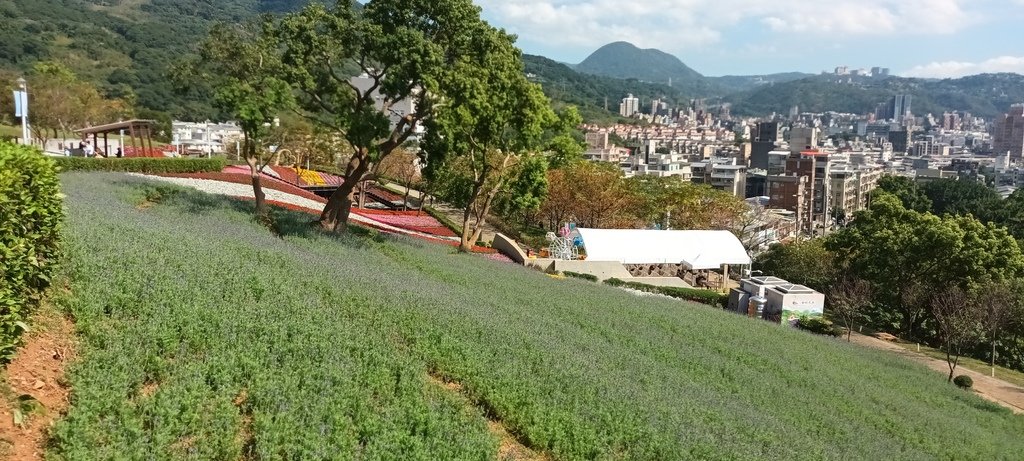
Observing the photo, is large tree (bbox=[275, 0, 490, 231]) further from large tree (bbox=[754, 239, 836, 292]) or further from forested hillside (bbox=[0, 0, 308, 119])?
forested hillside (bbox=[0, 0, 308, 119])

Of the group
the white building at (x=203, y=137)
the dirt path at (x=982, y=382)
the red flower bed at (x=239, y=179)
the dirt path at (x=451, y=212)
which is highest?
the white building at (x=203, y=137)

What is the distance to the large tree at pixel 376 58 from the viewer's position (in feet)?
65.9

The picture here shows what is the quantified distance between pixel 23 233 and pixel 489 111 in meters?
17.5

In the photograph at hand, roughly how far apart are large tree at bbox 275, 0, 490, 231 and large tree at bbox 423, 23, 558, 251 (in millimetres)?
155

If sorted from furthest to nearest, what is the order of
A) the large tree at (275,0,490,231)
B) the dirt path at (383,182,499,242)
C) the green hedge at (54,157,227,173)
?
the dirt path at (383,182,499,242), the green hedge at (54,157,227,173), the large tree at (275,0,490,231)

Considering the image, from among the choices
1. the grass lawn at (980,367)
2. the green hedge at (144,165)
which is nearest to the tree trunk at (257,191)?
the green hedge at (144,165)

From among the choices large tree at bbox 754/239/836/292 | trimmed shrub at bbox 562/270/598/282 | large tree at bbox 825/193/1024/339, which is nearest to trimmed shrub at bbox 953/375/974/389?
large tree at bbox 825/193/1024/339

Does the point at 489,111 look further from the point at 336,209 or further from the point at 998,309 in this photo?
the point at 998,309

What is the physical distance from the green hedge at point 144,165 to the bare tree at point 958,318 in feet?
100.0

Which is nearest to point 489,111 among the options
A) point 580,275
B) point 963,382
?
point 580,275

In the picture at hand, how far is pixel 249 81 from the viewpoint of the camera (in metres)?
21.0

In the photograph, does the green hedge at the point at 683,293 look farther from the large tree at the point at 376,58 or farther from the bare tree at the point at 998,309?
the large tree at the point at 376,58

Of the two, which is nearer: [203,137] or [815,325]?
[815,325]

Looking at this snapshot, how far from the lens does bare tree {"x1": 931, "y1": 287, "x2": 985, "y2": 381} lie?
21875 mm
